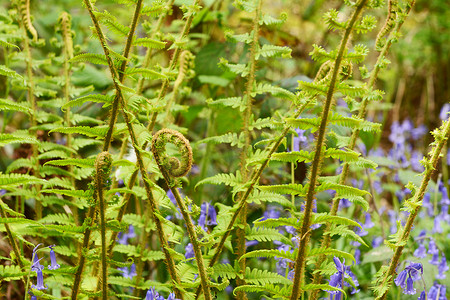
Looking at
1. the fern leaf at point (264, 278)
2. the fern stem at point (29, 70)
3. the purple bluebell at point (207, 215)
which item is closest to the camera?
the fern leaf at point (264, 278)

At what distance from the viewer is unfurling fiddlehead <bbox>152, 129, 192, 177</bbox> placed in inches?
38.4

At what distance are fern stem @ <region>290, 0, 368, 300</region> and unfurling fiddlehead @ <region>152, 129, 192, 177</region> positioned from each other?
26 cm

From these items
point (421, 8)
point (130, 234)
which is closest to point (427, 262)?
point (130, 234)

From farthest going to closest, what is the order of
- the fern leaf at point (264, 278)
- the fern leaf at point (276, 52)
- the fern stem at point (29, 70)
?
the fern stem at point (29, 70) → the fern leaf at point (276, 52) → the fern leaf at point (264, 278)

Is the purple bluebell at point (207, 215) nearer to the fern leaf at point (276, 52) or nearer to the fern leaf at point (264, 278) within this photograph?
the fern leaf at point (264, 278)

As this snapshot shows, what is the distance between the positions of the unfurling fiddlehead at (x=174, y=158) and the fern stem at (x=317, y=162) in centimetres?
26

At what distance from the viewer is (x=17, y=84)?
63.0 inches

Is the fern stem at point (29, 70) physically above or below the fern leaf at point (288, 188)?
above

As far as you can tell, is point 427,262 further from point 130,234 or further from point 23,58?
point 23,58

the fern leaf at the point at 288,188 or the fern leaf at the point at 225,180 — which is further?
the fern leaf at the point at 225,180

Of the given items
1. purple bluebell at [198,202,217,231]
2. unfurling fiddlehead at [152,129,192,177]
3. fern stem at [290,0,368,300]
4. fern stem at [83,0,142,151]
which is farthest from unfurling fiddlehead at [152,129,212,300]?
purple bluebell at [198,202,217,231]

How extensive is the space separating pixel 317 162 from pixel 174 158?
0.97ft

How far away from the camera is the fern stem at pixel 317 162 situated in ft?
3.04

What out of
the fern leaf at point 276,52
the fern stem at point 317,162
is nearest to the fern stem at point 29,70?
the fern leaf at point 276,52
